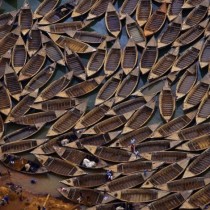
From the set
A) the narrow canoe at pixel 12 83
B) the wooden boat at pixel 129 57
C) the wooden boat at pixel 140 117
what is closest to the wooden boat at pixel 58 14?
the narrow canoe at pixel 12 83

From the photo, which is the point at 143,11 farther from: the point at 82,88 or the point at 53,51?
the point at 82,88

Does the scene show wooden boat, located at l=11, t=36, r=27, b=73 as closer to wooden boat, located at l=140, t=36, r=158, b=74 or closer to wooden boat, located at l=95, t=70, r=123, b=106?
wooden boat, located at l=95, t=70, r=123, b=106

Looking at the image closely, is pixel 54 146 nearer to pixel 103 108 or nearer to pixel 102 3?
pixel 103 108

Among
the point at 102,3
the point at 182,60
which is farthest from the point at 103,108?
the point at 102,3

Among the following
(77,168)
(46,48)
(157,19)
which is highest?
(157,19)

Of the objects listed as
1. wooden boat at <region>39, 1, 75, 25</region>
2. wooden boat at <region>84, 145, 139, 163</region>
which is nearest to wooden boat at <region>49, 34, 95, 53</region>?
wooden boat at <region>39, 1, 75, 25</region>
